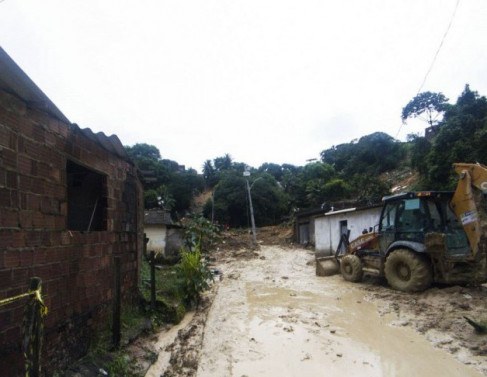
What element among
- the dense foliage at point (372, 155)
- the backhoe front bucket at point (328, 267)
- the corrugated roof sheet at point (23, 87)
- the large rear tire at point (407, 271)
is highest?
the dense foliage at point (372, 155)

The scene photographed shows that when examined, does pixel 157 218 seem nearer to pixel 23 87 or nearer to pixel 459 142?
pixel 459 142

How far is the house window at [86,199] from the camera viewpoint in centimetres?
530

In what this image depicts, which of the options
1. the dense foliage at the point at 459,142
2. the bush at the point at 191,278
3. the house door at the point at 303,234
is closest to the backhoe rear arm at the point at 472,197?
the bush at the point at 191,278

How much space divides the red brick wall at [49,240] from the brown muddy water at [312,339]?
1.88m

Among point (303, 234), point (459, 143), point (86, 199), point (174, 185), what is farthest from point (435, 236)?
point (174, 185)

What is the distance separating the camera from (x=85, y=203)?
18.7 feet

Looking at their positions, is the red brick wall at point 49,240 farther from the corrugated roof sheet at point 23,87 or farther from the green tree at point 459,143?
the green tree at point 459,143

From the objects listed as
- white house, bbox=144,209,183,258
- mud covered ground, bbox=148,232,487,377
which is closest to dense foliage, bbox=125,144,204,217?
white house, bbox=144,209,183,258

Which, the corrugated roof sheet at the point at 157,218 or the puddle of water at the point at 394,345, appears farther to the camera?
the corrugated roof sheet at the point at 157,218

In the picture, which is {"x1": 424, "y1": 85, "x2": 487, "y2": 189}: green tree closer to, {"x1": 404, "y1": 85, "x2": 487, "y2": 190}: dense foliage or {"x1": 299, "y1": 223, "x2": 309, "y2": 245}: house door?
{"x1": 404, "y1": 85, "x2": 487, "y2": 190}: dense foliage

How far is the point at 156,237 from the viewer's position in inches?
824

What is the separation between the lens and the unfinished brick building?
3.46m

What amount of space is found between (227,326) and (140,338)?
205cm

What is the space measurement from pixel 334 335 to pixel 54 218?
203 inches
